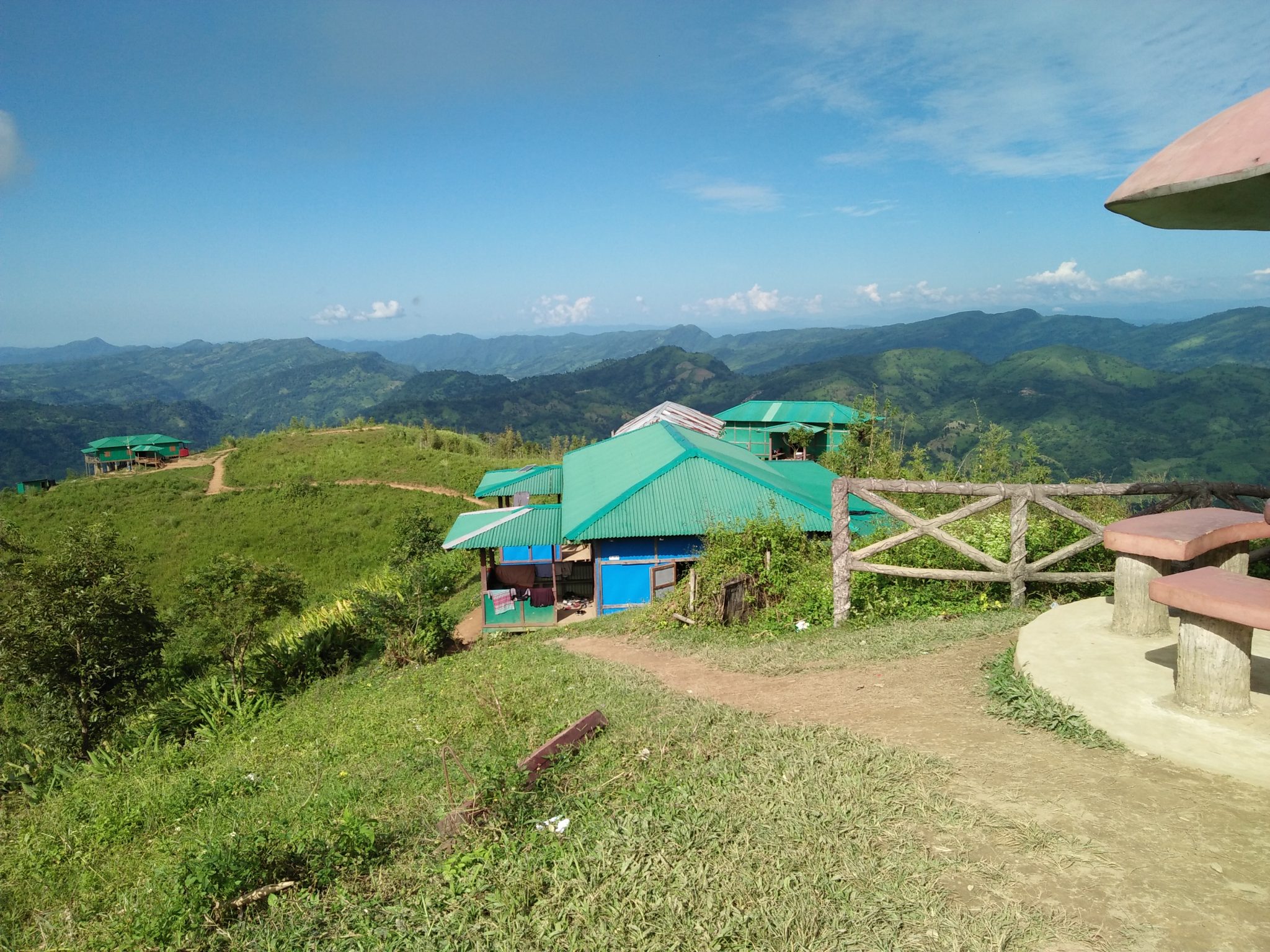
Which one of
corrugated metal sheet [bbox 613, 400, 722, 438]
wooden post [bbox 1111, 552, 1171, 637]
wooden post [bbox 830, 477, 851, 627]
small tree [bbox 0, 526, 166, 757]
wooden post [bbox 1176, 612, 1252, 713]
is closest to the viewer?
wooden post [bbox 1176, 612, 1252, 713]

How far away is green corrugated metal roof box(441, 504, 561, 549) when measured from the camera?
1510cm

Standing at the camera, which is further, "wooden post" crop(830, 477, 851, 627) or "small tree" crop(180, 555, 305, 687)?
"small tree" crop(180, 555, 305, 687)

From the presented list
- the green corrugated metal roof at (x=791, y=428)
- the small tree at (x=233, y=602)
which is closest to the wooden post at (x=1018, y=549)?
the small tree at (x=233, y=602)

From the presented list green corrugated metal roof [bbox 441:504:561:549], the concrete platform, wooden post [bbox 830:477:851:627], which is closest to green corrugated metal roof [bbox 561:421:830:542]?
green corrugated metal roof [bbox 441:504:561:549]

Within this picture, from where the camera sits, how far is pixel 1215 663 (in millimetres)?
4273

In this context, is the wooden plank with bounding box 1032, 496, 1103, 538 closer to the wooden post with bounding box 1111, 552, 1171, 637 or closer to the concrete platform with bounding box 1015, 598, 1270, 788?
the concrete platform with bounding box 1015, 598, 1270, 788

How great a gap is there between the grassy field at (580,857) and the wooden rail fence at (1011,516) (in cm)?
326

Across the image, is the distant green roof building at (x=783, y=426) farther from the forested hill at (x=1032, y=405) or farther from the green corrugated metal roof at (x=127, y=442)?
the green corrugated metal roof at (x=127, y=442)

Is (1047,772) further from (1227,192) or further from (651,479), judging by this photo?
(651,479)

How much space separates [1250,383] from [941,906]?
458 ft

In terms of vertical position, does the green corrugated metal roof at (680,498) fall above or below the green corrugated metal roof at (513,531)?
above

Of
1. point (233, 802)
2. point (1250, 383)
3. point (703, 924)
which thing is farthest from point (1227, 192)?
point (1250, 383)

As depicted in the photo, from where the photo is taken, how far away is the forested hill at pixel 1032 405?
290ft

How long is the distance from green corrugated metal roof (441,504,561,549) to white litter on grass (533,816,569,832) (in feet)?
35.0
